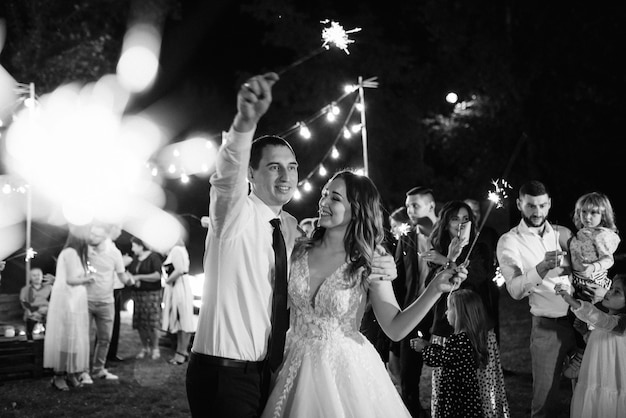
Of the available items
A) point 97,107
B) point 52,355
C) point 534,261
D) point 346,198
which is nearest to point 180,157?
point 97,107

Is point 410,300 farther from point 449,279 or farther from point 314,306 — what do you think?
point 449,279

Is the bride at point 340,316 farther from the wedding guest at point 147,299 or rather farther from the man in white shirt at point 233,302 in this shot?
the wedding guest at point 147,299

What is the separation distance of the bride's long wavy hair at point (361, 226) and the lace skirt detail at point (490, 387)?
6.44 feet

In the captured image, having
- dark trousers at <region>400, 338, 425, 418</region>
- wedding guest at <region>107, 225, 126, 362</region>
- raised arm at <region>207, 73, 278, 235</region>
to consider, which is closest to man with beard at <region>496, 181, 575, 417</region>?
dark trousers at <region>400, 338, 425, 418</region>

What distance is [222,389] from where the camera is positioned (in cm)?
280

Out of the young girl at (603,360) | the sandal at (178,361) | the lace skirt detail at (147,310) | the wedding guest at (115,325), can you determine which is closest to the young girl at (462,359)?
the young girl at (603,360)

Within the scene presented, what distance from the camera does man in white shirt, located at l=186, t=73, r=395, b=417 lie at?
279 cm

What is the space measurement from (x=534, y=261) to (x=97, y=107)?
39.1 ft

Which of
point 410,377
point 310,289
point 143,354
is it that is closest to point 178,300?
point 143,354

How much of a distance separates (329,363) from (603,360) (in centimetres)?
242

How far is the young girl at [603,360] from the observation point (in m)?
4.46

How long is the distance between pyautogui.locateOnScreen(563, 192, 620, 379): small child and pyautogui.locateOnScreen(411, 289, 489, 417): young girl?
27.9 inches

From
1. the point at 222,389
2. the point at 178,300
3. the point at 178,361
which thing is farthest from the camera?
the point at 178,300

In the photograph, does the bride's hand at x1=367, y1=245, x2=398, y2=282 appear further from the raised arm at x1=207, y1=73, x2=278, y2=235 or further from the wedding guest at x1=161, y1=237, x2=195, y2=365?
the wedding guest at x1=161, y1=237, x2=195, y2=365
